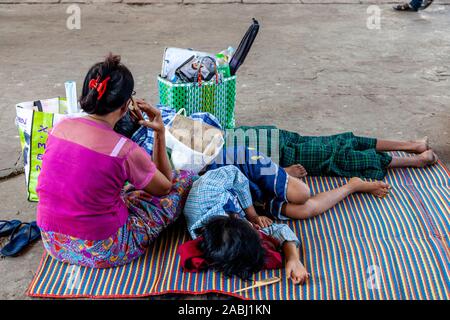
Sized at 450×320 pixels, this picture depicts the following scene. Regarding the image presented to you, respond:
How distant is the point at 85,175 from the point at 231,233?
60cm

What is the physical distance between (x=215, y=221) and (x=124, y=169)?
429mm

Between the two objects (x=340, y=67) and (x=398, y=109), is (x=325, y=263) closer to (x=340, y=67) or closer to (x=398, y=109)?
(x=398, y=109)

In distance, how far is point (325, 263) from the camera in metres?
2.59

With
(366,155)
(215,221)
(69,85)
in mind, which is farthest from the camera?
(366,155)

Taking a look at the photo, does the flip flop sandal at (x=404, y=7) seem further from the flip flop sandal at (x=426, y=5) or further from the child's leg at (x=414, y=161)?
the child's leg at (x=414, y=161)

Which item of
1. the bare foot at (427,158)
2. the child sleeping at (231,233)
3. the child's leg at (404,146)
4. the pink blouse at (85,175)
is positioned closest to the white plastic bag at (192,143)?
the child sleeping at (231,233)

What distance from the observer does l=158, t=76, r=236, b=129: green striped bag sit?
341 centimetres

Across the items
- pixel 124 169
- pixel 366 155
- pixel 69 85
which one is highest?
pixel 69 85

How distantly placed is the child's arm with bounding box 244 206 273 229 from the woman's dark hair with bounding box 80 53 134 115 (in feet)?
2.74

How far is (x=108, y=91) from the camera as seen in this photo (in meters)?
2.25

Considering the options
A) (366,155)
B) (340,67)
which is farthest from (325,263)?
(340,67)

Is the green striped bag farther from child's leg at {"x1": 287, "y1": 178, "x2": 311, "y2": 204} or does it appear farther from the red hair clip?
the red hair clip

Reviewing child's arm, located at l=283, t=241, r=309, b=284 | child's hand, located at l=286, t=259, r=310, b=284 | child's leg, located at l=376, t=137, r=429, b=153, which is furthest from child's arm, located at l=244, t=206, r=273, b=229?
child's leg, located at l=376, t=137, r=429, b=153

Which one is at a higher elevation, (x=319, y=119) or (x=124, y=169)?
(x=124, y=169)
